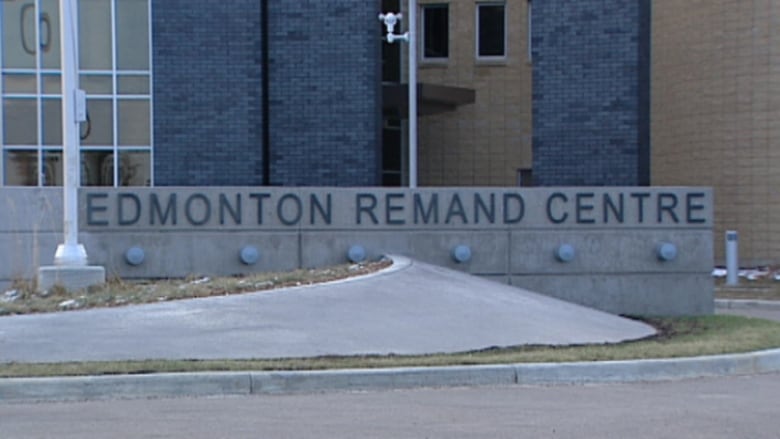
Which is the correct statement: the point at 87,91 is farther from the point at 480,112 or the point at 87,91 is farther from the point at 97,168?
the point at 480,112

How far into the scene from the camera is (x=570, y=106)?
66.0 ft

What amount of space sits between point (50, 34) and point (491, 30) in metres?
11.7

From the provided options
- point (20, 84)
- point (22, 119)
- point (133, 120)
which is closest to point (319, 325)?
point (133, 120)

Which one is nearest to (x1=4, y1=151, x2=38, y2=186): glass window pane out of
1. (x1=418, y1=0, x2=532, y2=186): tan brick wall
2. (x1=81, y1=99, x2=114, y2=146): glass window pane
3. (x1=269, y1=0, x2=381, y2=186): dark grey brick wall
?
(x1=81, y1=99, x2=114, y2=146): glass window pane

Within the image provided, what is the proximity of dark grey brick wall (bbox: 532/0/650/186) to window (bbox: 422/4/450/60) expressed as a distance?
31.3 ft

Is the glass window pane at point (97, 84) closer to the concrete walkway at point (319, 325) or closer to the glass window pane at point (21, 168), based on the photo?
the glass window pane at point (21, 168)

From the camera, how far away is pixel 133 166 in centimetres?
2350

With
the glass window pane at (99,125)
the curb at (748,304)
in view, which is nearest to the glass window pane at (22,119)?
the glass window pane at (99,125)

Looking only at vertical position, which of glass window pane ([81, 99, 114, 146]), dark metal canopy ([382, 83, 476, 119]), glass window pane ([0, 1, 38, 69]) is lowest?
glass window pane ([81, 99, 114, 146])

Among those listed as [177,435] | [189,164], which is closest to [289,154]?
[189,164]

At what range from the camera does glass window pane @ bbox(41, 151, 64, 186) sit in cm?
2369

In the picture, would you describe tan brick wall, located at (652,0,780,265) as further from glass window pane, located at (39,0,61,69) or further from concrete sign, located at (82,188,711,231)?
glass window pane, located at (39,0,61,69)

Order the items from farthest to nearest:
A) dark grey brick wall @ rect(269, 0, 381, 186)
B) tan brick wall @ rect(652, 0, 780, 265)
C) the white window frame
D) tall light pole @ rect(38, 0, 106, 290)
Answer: the white window frame < tan brick wall @ rect(652, 0, 780, 265) < dark grey brick wall @ rect(269, 0, 381, 186) < tall light pole @ rect(38, 0, 106, 290)

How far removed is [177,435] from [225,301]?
14.9 feet
